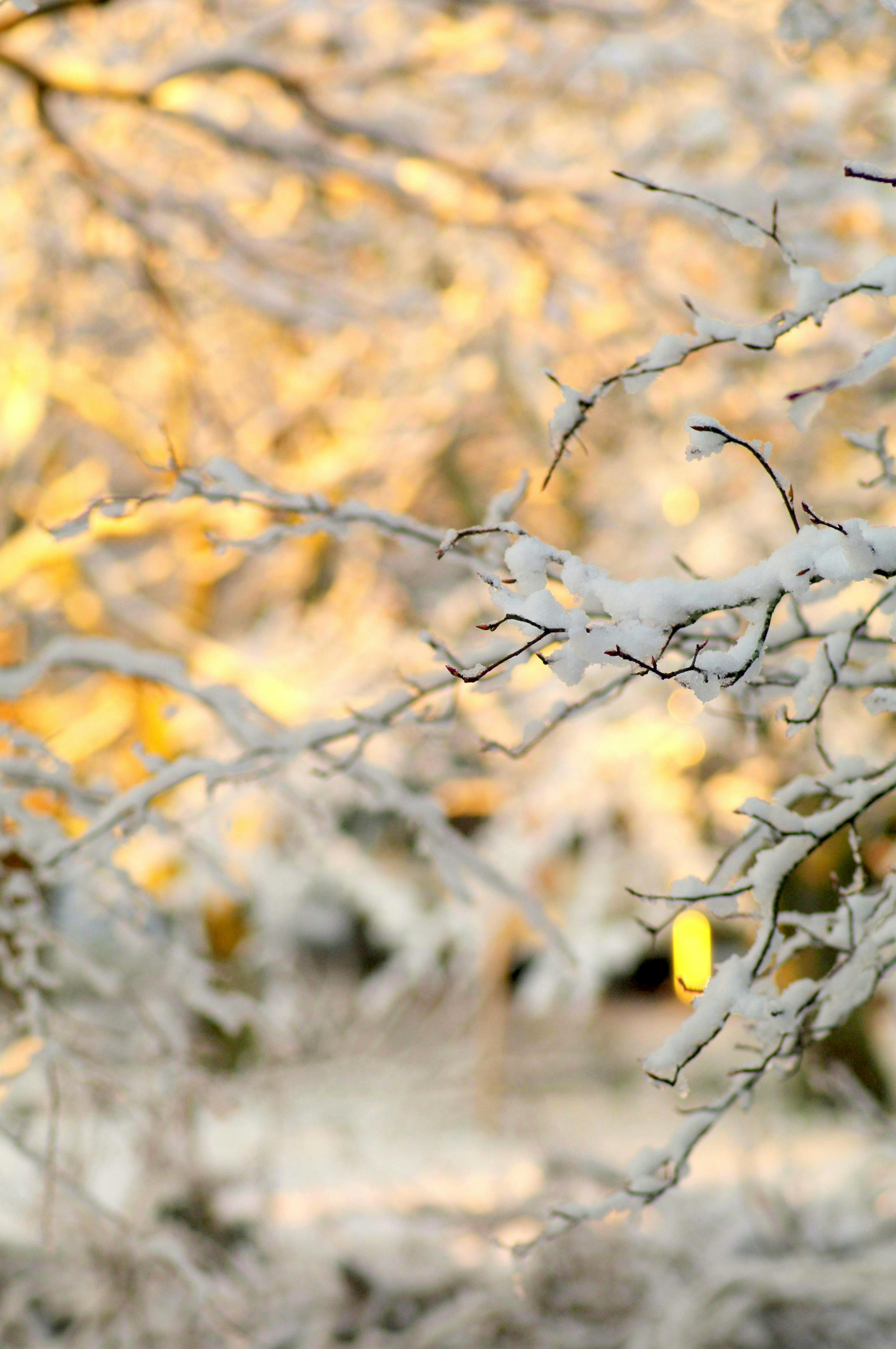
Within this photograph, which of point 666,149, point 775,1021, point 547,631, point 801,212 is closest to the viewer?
point 547,631

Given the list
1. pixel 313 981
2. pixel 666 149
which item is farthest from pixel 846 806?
pixel 313 981

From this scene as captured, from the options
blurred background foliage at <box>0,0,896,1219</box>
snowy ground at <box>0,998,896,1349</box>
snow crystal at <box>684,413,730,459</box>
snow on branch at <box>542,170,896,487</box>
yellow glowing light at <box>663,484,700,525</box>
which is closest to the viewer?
snow crystal at <box>684,413,730,459</box>

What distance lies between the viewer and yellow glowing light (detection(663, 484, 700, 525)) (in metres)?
8.41

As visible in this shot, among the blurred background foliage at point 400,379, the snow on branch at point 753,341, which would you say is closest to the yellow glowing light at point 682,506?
the blurred background foliage at point 400,379

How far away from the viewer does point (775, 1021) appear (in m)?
1.66

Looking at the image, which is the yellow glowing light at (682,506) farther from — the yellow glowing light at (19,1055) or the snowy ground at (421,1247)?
the yellow glowing light at (19,1055)

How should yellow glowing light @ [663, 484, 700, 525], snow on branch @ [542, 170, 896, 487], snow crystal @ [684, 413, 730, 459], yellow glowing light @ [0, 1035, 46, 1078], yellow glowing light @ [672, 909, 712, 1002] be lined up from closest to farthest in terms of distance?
snow crystal @ [684, 413, 730, 459], snow on branch @ [542, 170, 896, 487], yellow glowing light @ [672, 909, 712, 1002], yellow glowing light @ [0, 1035, 46, 1078], yellow glowing light @ [663, 484, 700, 525]

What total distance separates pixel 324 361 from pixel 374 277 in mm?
929

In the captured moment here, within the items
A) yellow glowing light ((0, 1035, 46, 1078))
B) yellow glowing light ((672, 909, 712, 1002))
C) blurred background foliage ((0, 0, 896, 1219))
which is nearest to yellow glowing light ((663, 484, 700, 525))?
blurred background foliage ((0, 0, 896, 1219))

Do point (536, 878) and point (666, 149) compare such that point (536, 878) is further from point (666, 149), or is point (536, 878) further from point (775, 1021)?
point (775, 1021)

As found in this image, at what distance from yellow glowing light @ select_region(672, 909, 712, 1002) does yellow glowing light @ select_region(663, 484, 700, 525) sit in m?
3.10

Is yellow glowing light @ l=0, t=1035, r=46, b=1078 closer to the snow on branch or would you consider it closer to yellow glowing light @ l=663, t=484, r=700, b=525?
the snow on branch

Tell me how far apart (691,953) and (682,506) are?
251 inches

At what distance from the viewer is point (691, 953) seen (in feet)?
41.8
